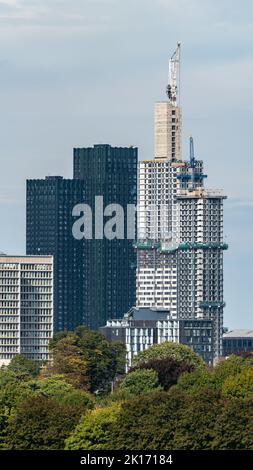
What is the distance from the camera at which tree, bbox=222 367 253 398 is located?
173875mm

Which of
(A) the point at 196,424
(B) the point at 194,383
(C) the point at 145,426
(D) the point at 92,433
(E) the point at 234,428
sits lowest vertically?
Answer: (D) the point at 92,433

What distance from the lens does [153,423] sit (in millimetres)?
134375

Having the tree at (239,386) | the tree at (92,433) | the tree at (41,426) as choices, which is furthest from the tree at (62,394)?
the tree at (92,433)

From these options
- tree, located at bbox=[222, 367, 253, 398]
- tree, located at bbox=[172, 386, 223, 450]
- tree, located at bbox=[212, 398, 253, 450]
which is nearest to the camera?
tree, located at bbox=[212, 398, 253, 450]

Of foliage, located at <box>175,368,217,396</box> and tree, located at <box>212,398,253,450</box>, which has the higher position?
foliage, located at <box>175,368,217,396</box>

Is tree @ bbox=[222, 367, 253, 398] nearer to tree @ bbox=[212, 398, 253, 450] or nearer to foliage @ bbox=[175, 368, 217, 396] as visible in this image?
foliage @ bbox=[175, 368, 217, 396]

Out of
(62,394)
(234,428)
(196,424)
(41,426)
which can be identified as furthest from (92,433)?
(62,394)

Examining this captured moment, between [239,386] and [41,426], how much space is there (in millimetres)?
44449

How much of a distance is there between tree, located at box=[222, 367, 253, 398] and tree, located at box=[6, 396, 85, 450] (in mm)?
26015

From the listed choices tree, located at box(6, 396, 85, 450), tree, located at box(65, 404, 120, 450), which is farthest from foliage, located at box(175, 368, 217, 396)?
tree, located at box(65, 404, 120, 450)

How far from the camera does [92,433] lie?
134 m

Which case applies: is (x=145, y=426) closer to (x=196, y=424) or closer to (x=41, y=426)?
(x=196, y=424)

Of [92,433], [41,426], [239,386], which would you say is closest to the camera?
[92,433]
